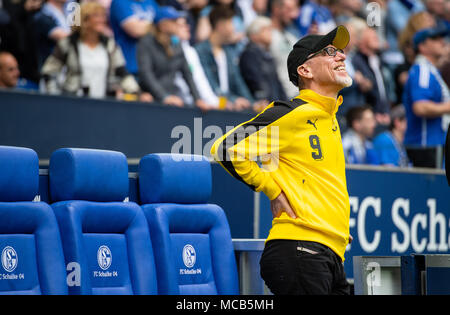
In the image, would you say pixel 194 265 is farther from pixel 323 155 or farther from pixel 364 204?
pixel 364 204

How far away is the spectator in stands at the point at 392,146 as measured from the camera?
8.44m

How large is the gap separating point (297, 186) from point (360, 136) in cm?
511

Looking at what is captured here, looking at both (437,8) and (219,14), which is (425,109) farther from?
(437,8)

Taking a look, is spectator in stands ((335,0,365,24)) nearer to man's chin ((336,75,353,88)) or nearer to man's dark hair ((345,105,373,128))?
man's dark hair ((345,105,373,128))

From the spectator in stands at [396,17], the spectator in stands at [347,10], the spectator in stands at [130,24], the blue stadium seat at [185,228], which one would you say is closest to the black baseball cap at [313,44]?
the blue stadium seat at [185,228]

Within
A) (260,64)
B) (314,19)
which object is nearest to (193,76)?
(260,64)

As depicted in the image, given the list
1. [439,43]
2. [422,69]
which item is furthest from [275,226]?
[439,43]

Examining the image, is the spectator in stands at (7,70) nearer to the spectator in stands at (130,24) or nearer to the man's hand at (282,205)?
the spectator in stands at (130,24)

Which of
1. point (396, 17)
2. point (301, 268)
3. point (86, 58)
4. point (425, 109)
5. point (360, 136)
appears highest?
point (396, 17)

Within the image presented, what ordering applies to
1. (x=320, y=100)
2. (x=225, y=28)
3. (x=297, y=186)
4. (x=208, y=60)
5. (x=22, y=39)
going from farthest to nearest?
(x=225, y=28) → (x=208, y=60) → (x=22, y=39) → (x=320, y=100) → (x=297, y=186)

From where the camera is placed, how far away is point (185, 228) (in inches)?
190

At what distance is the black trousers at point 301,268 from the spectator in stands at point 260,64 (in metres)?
5.19

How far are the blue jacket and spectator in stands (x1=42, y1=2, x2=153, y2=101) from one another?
3.90ft

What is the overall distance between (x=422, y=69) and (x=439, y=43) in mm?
637
